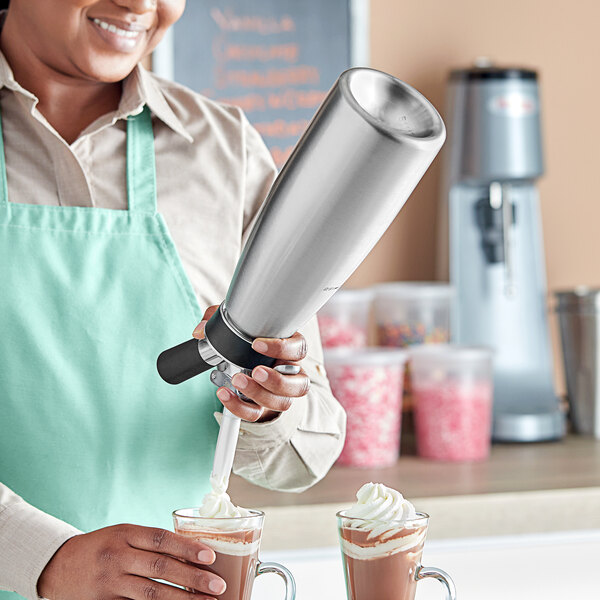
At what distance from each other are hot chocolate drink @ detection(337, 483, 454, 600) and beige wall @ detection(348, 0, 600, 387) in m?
1.44

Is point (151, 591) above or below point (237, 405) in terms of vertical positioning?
below

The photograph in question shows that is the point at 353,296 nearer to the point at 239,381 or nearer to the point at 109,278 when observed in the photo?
the point at 109,278

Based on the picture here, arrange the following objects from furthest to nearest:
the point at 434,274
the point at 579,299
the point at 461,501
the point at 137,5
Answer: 1. the point at 434,274
2. the point at 579,299
3. the point at 461,501
4. the point at 137,5

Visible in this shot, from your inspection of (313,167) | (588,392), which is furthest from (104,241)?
(588,392)

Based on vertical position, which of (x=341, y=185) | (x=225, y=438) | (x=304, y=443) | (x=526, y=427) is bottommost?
(x=526, y=427)

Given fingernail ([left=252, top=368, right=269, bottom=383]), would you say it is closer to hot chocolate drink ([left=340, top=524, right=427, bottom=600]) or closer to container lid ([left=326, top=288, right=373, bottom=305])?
hot chocolate drink ([left=340, top=524, right=427, bottom=600])

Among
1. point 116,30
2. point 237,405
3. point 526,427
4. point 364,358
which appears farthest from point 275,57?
point 237,405

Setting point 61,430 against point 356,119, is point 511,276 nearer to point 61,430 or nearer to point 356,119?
point 61,430

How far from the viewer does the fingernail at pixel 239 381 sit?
748mm

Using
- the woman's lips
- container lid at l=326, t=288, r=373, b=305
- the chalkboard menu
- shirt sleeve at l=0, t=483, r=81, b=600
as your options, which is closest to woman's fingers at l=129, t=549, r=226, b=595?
shirt sleeve at l=0, t=483, r=81, b=600

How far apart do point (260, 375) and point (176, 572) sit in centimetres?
16

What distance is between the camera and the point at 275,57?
85.0 inches

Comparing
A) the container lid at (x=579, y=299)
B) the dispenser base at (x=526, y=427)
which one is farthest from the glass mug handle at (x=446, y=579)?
the container lid at (x=579, y=299)

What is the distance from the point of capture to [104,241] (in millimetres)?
1023
